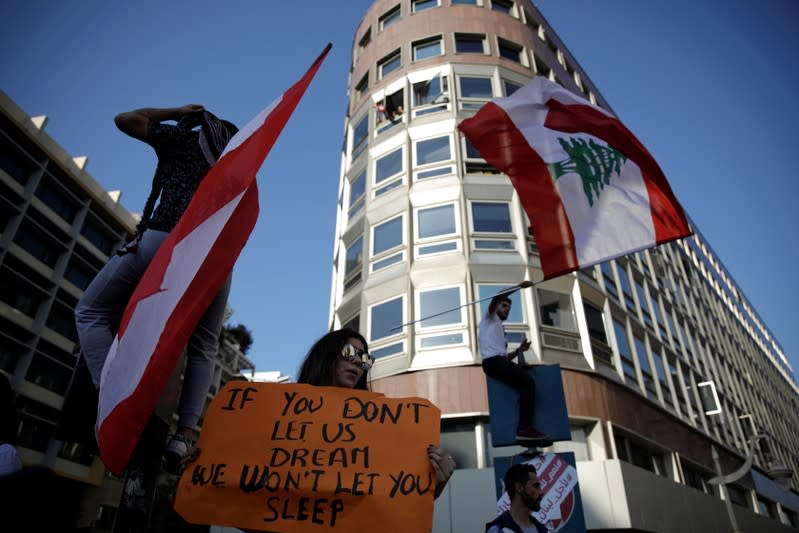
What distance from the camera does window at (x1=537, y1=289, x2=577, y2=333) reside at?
46.5ft

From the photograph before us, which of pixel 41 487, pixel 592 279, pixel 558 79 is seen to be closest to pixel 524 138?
pixel 41 487

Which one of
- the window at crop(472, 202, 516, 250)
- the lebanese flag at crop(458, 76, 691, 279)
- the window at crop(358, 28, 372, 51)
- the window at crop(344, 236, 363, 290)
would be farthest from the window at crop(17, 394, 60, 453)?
the lebanese flag at crop(458, 76, 691, 279)

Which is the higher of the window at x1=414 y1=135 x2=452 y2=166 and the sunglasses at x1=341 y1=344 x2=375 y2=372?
the window at x1=414 y1=135 x2=452 y2=166

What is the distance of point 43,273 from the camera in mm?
34125

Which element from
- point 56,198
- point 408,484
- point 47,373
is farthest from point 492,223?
point 56,198

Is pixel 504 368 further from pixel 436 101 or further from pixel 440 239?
pixel 436 101

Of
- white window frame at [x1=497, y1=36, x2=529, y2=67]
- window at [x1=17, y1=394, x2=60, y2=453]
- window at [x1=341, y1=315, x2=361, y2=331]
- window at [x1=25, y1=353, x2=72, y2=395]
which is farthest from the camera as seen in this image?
window at [x1=25, y1=353, x2=72, y2=395]

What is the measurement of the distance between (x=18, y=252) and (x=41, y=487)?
3923 centimetres

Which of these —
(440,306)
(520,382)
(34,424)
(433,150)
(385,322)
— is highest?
(433,150)

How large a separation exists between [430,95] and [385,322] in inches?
364

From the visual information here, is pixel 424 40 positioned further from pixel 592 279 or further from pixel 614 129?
pixel 614 129

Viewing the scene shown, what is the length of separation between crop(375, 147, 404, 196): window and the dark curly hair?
1428 cm

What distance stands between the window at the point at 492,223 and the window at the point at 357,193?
4.48m

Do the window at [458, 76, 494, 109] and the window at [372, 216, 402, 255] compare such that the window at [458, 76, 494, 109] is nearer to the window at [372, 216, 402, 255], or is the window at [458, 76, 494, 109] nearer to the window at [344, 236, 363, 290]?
the window at [372, 216, 402, 255]
